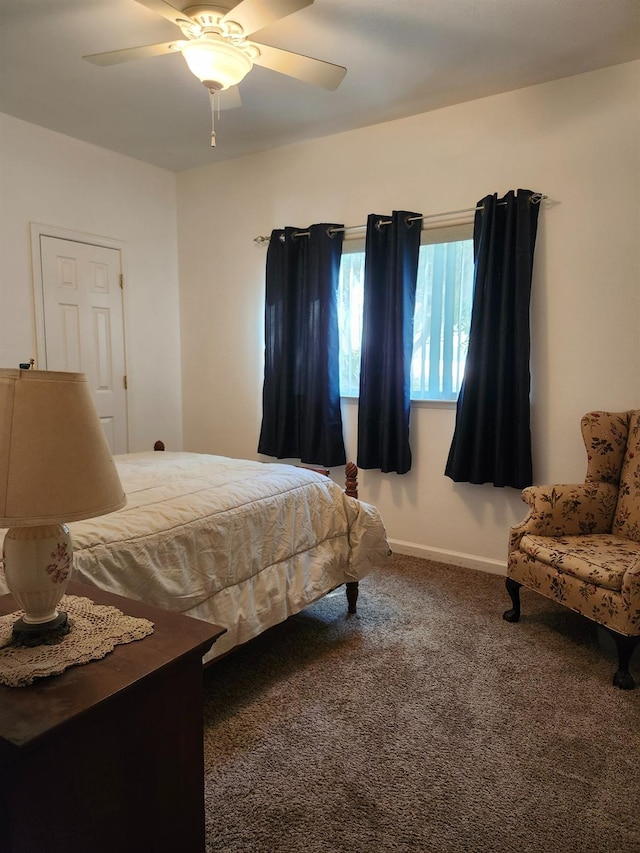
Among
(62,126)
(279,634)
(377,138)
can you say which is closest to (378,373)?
(377,138)

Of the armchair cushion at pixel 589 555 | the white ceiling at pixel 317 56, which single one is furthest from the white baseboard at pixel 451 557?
the white ceiling at pixel 317 56

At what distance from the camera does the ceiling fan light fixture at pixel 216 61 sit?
209 cm

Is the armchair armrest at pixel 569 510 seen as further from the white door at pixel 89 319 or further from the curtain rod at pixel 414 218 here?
the white door at pixel 89 319

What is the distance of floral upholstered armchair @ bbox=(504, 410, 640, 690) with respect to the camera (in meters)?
2.32

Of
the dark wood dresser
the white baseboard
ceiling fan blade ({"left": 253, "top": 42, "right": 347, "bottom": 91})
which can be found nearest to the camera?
the dark wood dresser

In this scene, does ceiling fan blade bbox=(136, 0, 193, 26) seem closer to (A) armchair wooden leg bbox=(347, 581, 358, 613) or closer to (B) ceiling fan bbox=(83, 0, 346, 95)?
(B) ceiling fan bbox=(83, 0, 346, 95)

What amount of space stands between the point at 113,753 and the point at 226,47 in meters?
2.30

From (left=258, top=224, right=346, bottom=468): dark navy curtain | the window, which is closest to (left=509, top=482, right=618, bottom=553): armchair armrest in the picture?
the window

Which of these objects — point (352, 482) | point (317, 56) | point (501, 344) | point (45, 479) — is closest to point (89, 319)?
Result: point (317, 56)

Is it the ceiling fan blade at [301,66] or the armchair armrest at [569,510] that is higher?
the ceiling fan blade at [301,66]

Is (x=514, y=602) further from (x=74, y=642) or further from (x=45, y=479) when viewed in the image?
(x=45, y=479)

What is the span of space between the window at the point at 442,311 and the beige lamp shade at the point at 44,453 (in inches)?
111

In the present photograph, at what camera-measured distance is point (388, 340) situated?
11.5ft

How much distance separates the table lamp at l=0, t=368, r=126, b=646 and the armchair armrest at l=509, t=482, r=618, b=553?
218 centimetres
